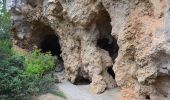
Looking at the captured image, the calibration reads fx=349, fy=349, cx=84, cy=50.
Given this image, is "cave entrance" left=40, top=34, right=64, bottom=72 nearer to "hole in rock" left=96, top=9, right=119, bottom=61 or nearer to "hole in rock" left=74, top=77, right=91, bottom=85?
"hole in rock" left=74, top=77, right=91, bottom=85

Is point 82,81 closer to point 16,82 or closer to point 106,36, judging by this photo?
point 106,36

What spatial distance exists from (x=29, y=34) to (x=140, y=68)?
26.8 feet

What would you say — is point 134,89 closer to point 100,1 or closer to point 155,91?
point 155,91

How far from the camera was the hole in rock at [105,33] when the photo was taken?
13117mm

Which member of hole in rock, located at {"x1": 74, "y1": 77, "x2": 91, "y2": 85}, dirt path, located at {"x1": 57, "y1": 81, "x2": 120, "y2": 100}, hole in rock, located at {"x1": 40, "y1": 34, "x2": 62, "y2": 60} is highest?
hole in rock, located at {"x1": 40, "y1": 34, "x2": 62, "y2": 60}

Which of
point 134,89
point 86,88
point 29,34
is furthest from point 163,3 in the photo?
point 29,34

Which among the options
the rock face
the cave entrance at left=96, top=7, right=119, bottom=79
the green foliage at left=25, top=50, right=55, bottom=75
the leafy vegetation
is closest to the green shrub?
the leafy vegetation

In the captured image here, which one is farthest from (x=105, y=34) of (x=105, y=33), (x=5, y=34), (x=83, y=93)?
(x=5, y=34)

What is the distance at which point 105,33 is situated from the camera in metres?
13.6

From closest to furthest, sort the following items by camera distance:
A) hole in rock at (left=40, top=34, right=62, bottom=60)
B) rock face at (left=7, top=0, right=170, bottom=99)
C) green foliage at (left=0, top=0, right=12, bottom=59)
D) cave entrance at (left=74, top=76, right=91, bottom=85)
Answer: rock face at (left=7, top=0, right=170, bottom=99)
green foliage at (left=0, top=0, right=12, bottom=59)
cave entrance at (left=74, top=76, right=91, bottom=85)
hole in rock at (left=40, top=34, right=62, bottom=60)

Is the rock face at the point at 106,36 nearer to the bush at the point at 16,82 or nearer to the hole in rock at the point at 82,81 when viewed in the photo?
the hole in rock at the point at 82,81

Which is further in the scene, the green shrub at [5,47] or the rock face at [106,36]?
the green shrub at [5,47]

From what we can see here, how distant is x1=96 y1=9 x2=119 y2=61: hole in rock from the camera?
43.0 ft

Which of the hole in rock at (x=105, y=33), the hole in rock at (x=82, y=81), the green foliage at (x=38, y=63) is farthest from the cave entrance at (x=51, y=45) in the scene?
the hole in rock at (x=105, y=33)
